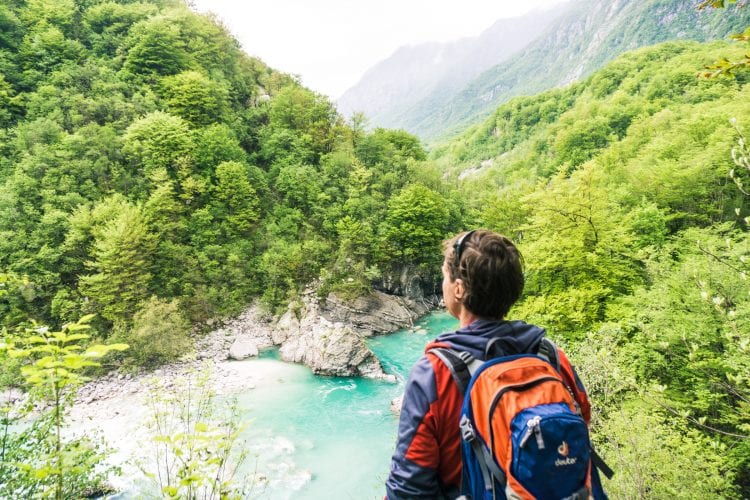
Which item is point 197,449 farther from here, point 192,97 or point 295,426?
point 192,97

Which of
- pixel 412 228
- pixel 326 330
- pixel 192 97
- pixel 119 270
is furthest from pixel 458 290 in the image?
pixel 192 97

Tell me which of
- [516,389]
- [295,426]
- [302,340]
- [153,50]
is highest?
[153,50]

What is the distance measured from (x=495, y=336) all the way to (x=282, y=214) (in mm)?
26874

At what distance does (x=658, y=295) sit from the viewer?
996cm

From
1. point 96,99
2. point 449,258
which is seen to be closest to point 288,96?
point 96,99

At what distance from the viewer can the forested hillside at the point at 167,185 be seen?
18.9m

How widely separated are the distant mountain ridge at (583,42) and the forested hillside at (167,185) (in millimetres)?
71988

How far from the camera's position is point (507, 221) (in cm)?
2509

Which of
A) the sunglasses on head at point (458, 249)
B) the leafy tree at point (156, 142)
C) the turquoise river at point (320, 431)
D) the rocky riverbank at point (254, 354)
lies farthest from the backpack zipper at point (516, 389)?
the leafy tree at point (156, 142)

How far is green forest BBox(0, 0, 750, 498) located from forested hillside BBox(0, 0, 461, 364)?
0.14 m

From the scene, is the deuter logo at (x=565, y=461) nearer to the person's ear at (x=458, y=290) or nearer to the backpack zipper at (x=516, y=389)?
the backpack zipper at (x=516, y=389)

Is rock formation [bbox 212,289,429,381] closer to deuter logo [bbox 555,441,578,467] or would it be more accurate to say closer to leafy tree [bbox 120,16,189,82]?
deuter logo [bbox 555,441,578,467]

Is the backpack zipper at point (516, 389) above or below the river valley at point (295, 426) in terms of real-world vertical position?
above

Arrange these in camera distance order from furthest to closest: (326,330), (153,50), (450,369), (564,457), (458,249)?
(153,50)
(326,330)
(458,249)
(450,369)
(564,457)
